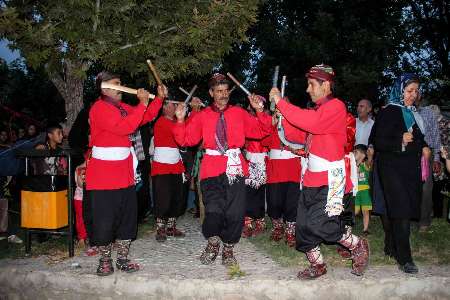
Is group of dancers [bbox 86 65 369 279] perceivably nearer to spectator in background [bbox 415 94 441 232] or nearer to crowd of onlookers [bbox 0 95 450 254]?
crowd of onlookers [bbox 0 95 450 254]

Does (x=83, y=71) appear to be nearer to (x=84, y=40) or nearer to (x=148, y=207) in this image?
(x=84, y=40)

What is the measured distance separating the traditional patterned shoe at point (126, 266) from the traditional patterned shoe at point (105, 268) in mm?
103

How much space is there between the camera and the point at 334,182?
468 centimetres

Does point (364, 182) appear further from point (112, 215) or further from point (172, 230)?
point (112, 215)

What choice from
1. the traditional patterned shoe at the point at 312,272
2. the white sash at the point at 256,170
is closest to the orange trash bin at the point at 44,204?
the white sash at the point at 256,170

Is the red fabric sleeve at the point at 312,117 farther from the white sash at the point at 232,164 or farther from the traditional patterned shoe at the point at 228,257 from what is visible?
the traditional patterned shoe at the point at 228,257

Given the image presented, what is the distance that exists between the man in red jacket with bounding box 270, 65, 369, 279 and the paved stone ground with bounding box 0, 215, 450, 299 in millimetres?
224

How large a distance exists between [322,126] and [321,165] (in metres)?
0.40

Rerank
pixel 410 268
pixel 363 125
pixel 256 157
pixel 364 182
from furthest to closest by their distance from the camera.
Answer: pixel 363 125 < pixel 364 182 < pixel 256 157 < pixel 410 268

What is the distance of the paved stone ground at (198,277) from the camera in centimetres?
478

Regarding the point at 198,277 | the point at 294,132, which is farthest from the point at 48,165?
the point at 294,132

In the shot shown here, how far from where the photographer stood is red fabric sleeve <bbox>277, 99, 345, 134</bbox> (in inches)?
181

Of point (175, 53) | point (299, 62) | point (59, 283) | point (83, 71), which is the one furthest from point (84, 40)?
point (299, 62)

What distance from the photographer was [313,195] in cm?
477
